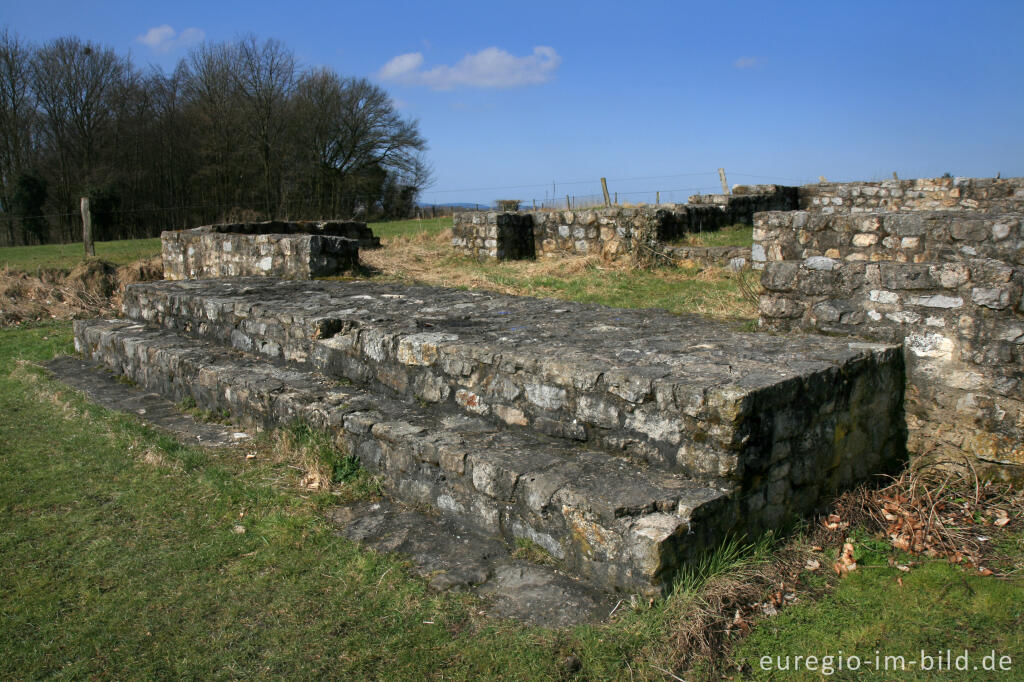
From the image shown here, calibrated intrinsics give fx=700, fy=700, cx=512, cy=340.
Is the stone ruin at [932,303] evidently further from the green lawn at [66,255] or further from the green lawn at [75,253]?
the green lawn at [66,255]

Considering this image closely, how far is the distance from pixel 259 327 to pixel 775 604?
4736mm

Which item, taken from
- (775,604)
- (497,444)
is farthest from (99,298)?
(775,604)

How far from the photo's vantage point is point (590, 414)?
369cm

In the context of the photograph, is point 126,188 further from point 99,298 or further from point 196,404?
point 196,404

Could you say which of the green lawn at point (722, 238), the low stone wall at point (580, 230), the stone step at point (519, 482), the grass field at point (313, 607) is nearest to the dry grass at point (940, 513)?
the grass field at point (313, 607)

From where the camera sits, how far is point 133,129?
30.7 m

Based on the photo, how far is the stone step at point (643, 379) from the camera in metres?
3.33

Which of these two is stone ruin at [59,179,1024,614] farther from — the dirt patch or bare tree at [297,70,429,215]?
bare tree at [297,70,429,215]

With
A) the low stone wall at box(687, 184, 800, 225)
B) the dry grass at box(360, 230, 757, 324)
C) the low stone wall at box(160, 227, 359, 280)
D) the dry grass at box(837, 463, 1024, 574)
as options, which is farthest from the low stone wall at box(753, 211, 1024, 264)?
the low stone wall at box(687, 184, 800, 225)

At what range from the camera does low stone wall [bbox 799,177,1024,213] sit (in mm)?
12781

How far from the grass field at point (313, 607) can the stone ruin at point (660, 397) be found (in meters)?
0.23

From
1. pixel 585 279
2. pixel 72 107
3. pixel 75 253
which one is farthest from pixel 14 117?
pixel 585 279

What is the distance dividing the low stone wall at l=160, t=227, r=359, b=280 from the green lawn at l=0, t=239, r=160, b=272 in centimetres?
313

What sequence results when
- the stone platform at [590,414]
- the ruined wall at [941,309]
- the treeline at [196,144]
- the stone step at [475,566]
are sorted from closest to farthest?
the stone step at [475,566] → the stone platform at [590,414] → the ruined wall at [941,309] → the treeline at [196,144]
